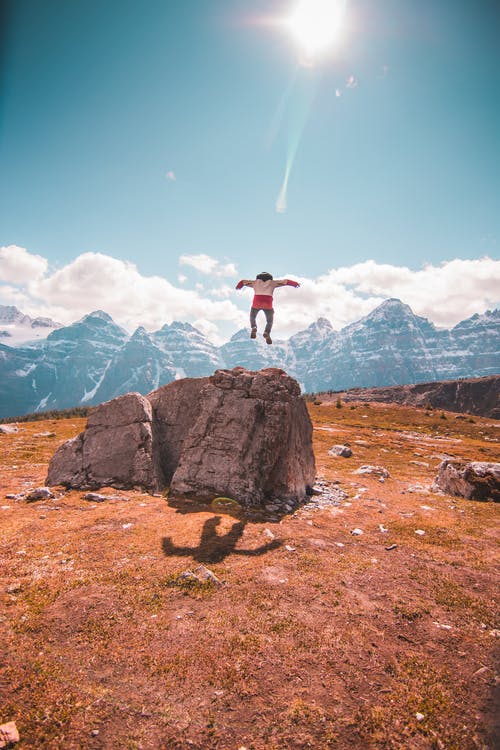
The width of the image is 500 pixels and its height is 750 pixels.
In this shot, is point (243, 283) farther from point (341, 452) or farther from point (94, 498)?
point (341, 452)

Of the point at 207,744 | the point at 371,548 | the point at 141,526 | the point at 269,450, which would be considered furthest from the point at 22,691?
the point at 269,450

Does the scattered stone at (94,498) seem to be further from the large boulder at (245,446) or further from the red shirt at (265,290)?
the red shirt at (265,290)

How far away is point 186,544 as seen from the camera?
1005cm

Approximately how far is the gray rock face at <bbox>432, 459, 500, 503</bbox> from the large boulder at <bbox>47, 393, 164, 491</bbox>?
1553 cm

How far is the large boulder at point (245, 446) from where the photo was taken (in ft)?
49.6

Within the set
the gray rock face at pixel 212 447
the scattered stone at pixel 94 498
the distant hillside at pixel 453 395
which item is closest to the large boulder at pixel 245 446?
the gray rock face at pixel 212 447

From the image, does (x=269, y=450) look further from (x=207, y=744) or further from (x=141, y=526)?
(x=207, y=744)

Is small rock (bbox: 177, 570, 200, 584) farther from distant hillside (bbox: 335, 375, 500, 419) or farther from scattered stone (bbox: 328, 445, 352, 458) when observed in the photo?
distant hillside (bbox: 335, 375, 500, 419)

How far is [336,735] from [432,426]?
68.8 m

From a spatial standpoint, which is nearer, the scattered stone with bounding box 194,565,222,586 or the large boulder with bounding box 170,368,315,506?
the scattered stone with bounding box 194,565,222,586

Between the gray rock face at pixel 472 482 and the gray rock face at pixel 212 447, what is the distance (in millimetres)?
7484

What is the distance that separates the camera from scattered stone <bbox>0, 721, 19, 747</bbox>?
4.14m

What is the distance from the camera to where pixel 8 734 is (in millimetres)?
4211

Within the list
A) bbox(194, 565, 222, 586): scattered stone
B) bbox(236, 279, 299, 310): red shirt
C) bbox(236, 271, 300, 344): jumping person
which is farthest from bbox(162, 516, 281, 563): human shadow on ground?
bbox(236, 279, 299, 310): red shirt
